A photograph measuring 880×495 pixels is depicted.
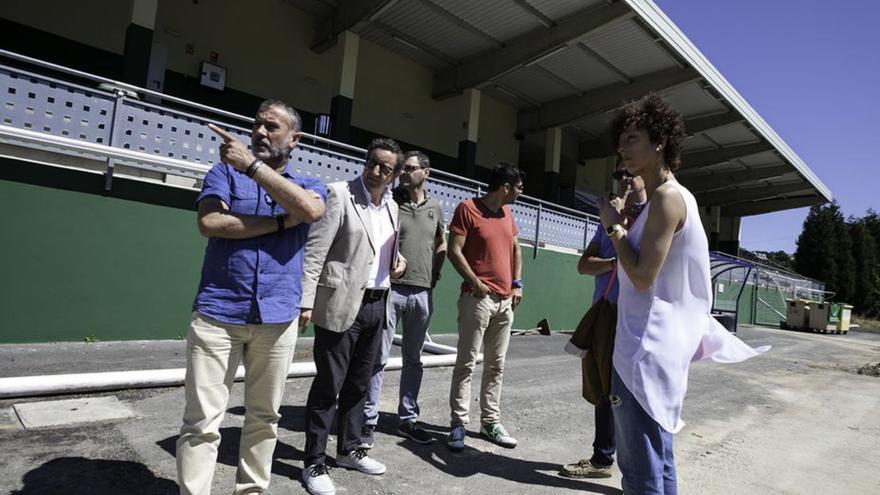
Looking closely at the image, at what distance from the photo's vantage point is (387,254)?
312 centimetres

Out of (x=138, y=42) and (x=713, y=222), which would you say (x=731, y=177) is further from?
(x=138, y=42)

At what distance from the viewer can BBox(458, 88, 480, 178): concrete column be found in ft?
57.0

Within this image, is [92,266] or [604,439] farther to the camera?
[92,266]

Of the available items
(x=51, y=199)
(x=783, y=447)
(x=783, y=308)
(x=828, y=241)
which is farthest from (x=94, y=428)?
(x=828, y=241)

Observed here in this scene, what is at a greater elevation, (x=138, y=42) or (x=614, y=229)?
(x=138, y=42)

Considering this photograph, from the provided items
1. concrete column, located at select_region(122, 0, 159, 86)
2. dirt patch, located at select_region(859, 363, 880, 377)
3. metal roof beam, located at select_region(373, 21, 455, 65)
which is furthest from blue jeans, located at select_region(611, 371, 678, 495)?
metal roof beam, located at select_region(373, 21, 455, 65)

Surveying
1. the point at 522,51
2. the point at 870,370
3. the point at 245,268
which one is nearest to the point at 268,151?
the point at 245,268

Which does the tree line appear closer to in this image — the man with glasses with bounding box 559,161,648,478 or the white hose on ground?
the man with glasses with bounding box 559,161,648,478

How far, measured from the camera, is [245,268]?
214 cm

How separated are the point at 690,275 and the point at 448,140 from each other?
670 inches

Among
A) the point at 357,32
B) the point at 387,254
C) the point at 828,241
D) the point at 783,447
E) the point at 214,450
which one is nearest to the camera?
the point at 214,450

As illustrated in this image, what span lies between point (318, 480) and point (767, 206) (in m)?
38.5

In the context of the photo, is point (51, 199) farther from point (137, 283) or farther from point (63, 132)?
point (137, 283)

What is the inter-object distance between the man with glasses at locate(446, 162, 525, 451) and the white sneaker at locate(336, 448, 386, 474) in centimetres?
76
